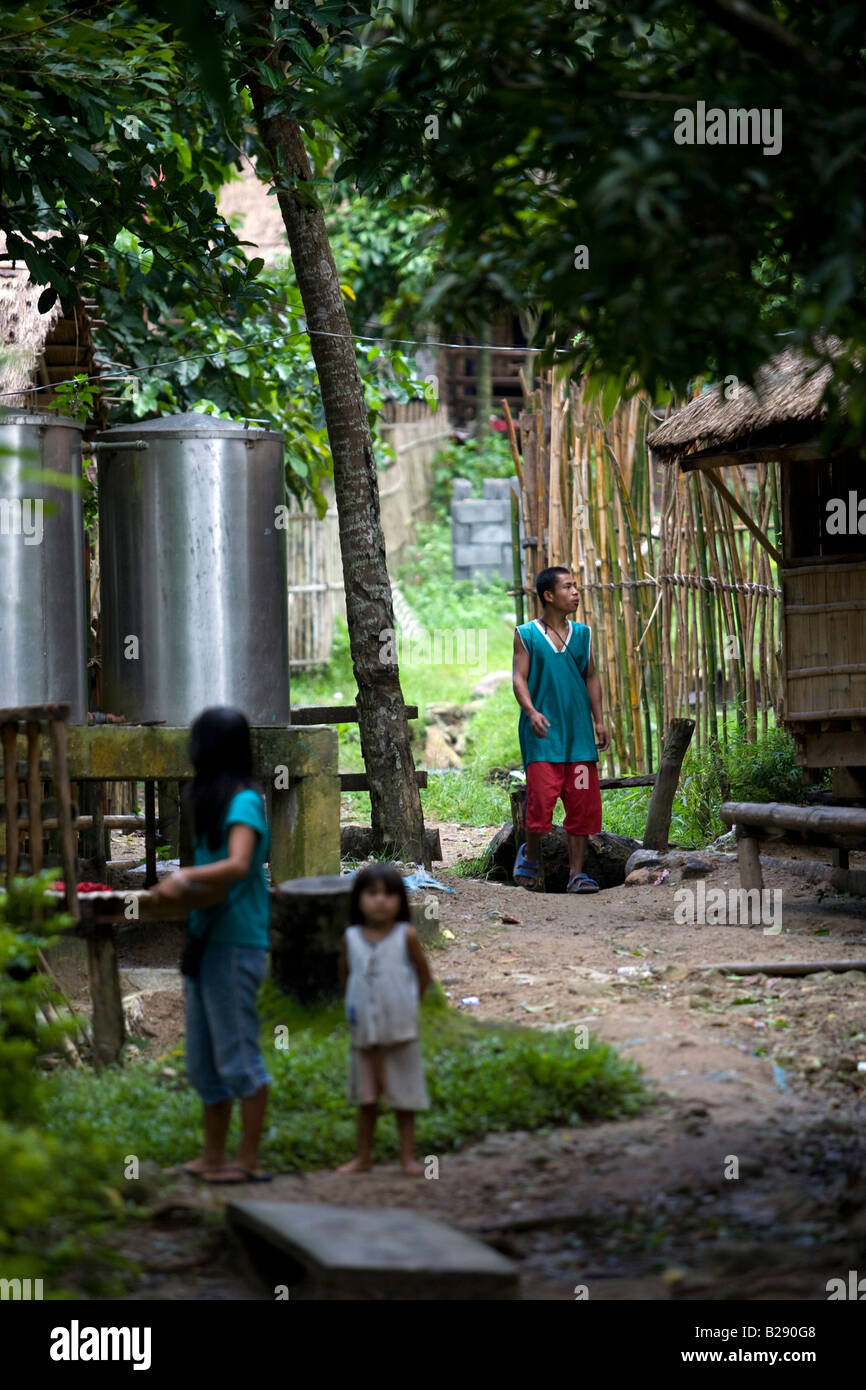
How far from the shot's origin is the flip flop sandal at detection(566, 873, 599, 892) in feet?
30.1

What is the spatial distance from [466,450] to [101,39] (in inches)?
655

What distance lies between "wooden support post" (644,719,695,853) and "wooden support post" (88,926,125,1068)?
465 centimetres

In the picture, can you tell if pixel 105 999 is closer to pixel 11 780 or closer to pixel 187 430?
pixel 11 780

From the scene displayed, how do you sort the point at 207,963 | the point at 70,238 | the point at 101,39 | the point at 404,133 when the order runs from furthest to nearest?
the point at 70,238 → the point at 101,39 → the point at 404,133 → the point at 207,963

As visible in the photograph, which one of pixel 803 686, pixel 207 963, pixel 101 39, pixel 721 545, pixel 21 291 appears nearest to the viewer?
pixel 207 963

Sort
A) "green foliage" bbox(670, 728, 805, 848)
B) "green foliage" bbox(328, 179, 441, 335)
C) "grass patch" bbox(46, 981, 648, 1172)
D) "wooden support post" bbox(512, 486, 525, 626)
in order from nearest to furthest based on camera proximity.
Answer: "grass patch" bbox(46, 981, 648, 1172) → "green foliage" bbox(670, 728, 805, 848) → "wooden support post" bbox(512, 486, 525, 626) → "green foliage" bbox(328, 179, 441, 335)

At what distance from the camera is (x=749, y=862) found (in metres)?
8.11

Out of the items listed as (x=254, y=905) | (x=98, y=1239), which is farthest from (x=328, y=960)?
(x=98, y=1239)

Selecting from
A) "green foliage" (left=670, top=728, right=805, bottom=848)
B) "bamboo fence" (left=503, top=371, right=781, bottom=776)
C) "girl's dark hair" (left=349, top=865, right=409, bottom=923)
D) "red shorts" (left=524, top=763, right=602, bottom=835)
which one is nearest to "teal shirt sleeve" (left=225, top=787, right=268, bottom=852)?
"girl's dark hair" (left=349, top=865, right=409, bottom=923)

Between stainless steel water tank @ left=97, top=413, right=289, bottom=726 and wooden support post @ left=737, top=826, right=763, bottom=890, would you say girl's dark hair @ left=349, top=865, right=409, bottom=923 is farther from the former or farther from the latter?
wooden support post @ left=737, top=826, right=763, bottom=890

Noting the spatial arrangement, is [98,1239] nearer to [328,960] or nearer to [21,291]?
[328,960]

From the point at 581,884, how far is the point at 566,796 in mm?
524

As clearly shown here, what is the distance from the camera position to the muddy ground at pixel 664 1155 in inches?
155

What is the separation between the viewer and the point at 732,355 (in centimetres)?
424
